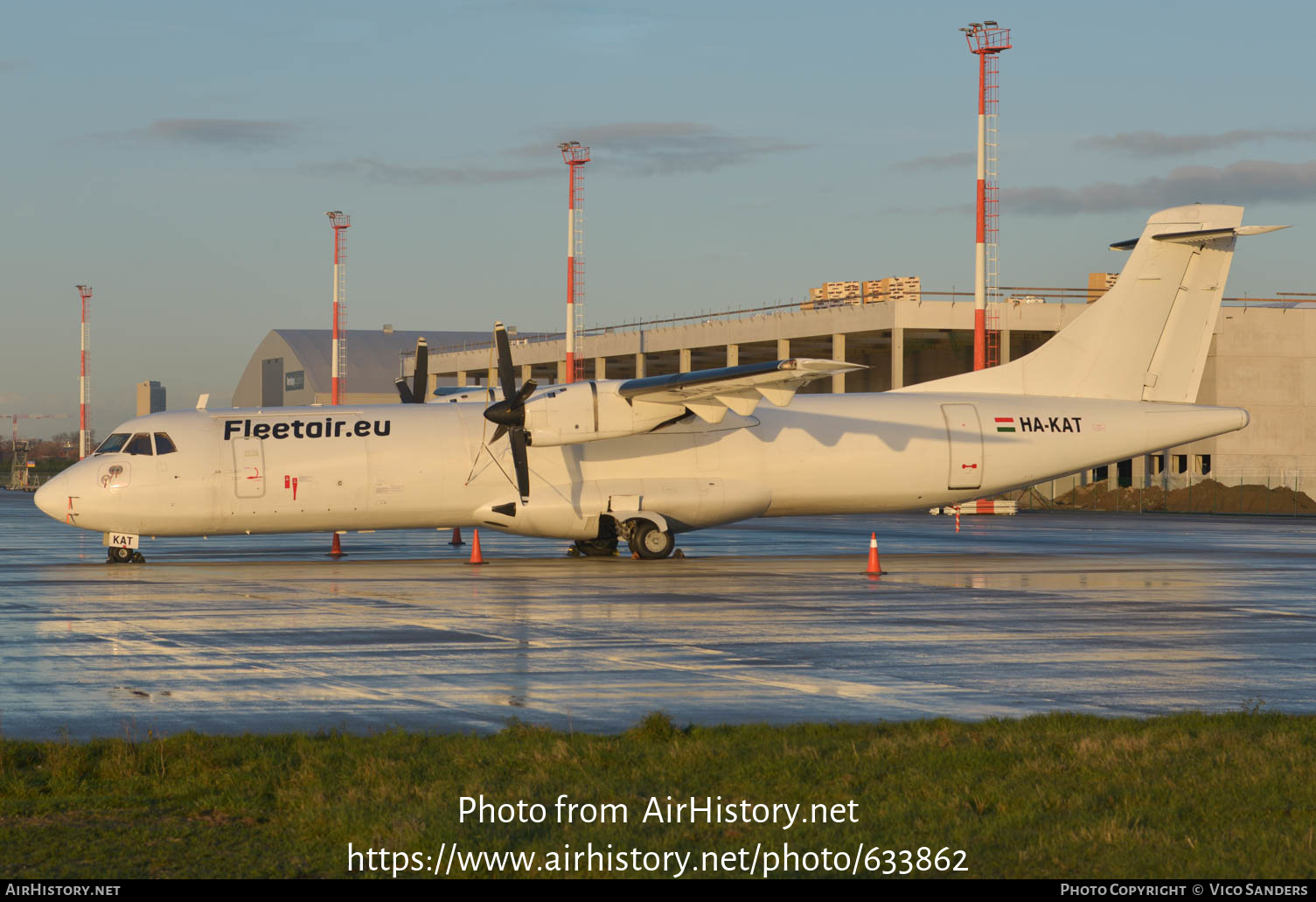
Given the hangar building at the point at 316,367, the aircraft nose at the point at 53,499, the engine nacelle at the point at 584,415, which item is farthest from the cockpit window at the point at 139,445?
the hangar building at the point at 316,367

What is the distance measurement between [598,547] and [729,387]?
481 cm

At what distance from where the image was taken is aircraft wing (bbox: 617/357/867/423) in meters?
23.1

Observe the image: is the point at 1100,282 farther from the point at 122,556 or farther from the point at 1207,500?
the point at 122,556

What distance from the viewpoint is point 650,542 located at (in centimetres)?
2570

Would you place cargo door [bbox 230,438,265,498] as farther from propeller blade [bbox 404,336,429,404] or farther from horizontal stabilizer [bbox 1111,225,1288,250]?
horizontal stabilizer [bbox 1111,225,1288,250]

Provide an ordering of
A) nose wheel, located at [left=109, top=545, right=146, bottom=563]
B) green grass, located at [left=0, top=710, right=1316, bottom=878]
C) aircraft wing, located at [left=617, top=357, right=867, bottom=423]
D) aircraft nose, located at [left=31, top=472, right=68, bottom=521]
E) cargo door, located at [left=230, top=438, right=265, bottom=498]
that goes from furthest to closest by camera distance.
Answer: nose wheel, located at [left=109, top=545, right=146, bottom=563] < cargo door, located at [left=230, top=438, right=265, bottom=498] < aircraft nose, located at [left=31, top=472, right=68, bottom=521] < aircraft wing, located at [left=617, top=357, right=867, bottom=423] < green grass, located at [left=0, top=710, right=1316, bottom=878]

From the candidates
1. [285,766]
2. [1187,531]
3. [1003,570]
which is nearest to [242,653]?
[285,766]

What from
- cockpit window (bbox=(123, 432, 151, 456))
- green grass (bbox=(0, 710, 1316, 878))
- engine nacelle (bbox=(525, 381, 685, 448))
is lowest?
green grass (bbox=(0, 710, 1316, 878))

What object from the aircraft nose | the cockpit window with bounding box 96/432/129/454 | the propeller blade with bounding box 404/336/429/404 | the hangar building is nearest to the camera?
the aircraft nose

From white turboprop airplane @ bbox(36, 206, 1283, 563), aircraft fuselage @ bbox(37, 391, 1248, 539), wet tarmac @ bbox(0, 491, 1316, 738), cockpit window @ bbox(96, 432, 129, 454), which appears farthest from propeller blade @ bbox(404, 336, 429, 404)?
cockpit window @ bbox(96, 432, 129, 454)

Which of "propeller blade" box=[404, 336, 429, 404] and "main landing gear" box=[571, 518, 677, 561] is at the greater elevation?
"propeller blade" box=[404, 336, 429, 404]

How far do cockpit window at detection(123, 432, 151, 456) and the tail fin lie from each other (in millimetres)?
15926

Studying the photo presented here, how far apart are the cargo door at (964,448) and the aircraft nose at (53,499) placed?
1732 cm
